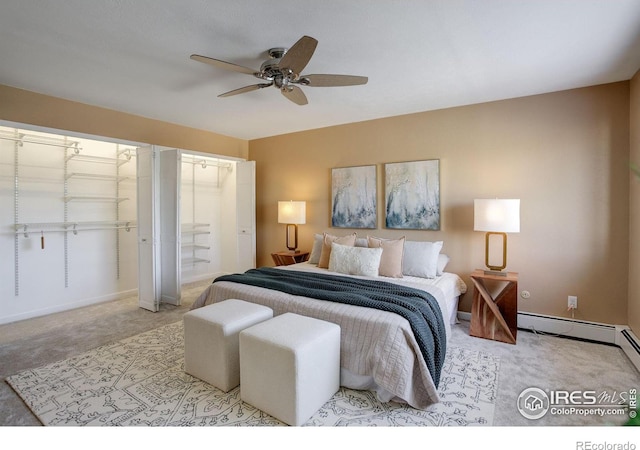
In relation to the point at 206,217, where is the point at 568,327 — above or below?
below

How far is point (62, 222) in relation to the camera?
4211mm

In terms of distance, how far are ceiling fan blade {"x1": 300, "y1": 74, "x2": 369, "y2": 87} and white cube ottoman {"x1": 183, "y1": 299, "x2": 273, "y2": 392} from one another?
1.87 m

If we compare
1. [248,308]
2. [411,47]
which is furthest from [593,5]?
[248,308]

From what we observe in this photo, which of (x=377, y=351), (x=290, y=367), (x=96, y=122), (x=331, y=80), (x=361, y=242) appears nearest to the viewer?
(x=290, y=367)

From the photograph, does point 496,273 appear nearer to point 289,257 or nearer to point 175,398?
point 289,257

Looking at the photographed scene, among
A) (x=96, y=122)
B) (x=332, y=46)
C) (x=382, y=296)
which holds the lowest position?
(x=382, y=296)

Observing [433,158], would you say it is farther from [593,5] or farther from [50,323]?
[50,323]

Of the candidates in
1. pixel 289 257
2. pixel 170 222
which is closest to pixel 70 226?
pixel 170 222

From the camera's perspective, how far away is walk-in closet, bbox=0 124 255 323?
3.81 meters

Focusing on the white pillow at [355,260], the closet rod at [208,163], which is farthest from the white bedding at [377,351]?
the closet rod at [208,163]

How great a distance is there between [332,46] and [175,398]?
2.83m

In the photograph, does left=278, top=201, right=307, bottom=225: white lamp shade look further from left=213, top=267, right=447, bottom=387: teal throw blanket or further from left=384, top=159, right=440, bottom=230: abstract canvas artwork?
left=213, top=267, right=447, bottom=387: teal throw blanket

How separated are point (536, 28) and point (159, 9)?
253 cm

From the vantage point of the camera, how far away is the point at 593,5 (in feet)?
6.49
